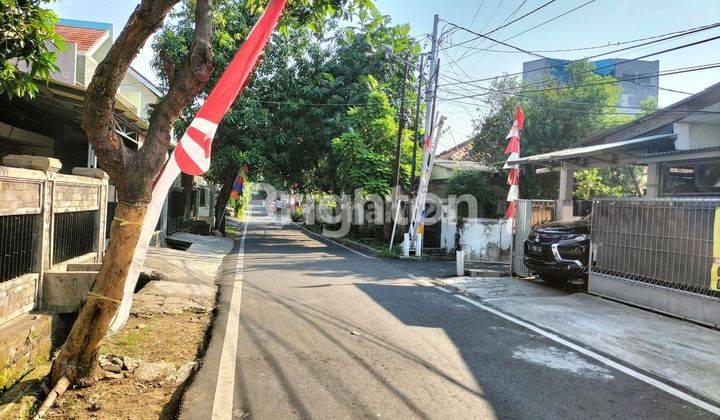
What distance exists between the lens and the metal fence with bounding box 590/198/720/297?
719 cm

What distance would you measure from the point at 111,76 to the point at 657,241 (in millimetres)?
8177

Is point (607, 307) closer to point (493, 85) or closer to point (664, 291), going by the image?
point (664, 291)

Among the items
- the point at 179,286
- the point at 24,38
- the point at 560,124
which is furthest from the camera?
the point at 560,124

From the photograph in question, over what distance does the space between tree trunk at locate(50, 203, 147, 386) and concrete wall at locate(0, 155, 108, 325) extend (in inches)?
50.6

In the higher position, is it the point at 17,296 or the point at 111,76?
the point at 111,76

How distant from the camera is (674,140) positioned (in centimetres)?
1082

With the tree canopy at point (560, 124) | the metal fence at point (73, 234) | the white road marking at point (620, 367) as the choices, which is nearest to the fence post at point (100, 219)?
the metal fence at point (73, 234)

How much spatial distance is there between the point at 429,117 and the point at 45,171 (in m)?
Answer: 12.2

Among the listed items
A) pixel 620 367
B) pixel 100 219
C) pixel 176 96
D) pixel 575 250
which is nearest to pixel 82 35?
pixel 100 219

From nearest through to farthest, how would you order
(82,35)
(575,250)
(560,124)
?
1. (575,250)
2. (82,35)
3. (560,124)

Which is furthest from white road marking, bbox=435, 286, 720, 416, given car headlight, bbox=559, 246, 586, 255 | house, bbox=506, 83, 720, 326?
car headlight, bbox=559, 246, 586, 255

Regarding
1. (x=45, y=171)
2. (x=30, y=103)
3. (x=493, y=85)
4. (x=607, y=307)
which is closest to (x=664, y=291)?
(x=607, y=307)

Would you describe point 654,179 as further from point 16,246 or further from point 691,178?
point 16,246

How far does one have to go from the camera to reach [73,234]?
23.5 ft
